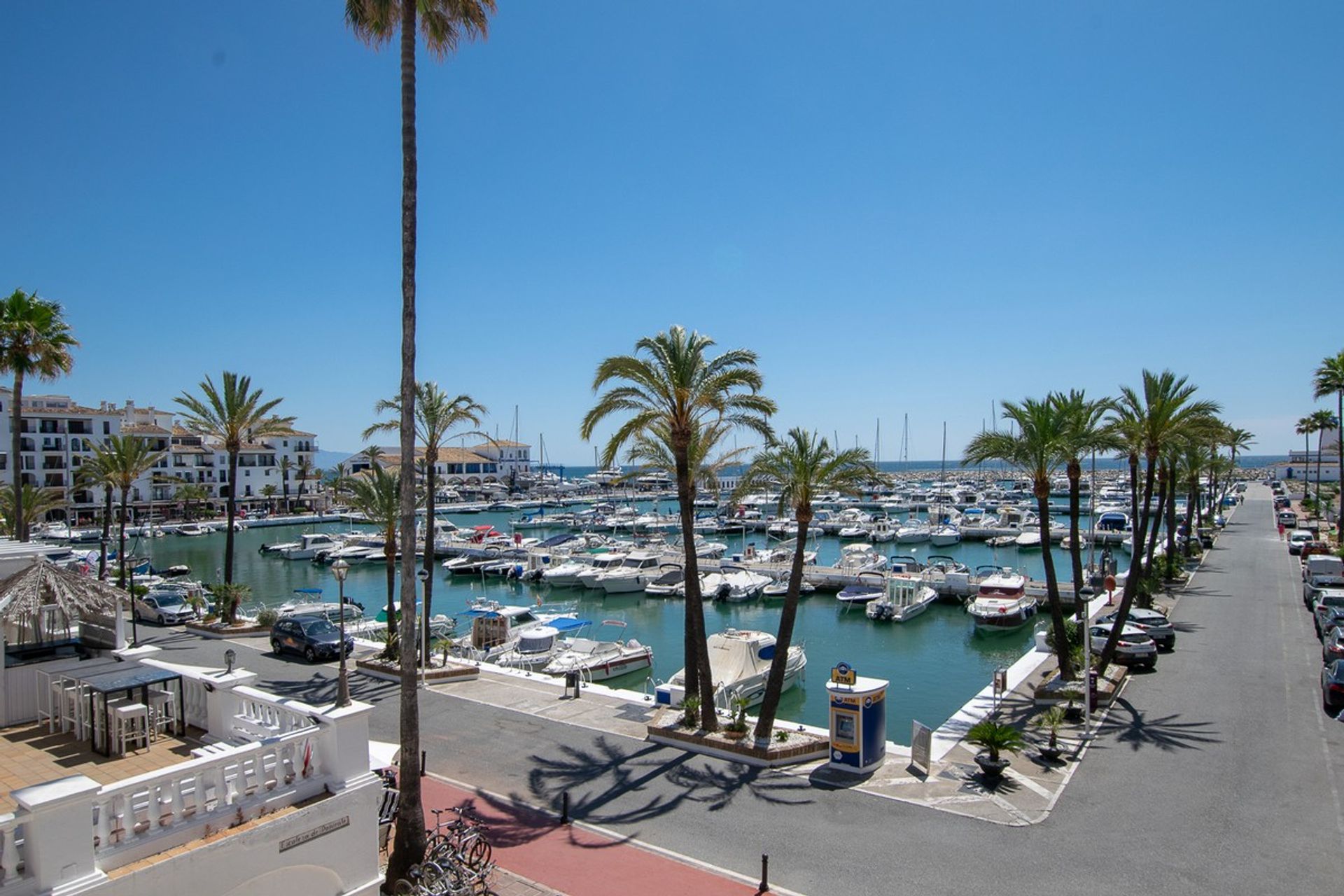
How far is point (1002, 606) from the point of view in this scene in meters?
42.2

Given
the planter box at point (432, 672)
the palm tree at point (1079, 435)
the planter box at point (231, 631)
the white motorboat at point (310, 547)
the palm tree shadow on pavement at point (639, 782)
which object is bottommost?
the white motorboat at point (310, 547)

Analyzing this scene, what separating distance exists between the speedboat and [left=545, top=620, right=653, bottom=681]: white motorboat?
17280mm

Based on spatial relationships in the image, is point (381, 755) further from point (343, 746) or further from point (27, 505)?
point (27, 505)

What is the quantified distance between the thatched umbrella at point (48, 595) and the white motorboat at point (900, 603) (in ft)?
131

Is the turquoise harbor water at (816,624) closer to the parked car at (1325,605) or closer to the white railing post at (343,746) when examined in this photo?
the parked car at (1325,605)

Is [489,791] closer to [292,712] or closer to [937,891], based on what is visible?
[292,712]

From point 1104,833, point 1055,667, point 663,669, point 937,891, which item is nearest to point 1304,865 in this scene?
point 1104,833

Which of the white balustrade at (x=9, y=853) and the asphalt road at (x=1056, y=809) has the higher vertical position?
the white balustrade at (x=9, y=853)

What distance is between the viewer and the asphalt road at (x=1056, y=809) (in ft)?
39.6

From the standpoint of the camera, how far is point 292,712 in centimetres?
1032

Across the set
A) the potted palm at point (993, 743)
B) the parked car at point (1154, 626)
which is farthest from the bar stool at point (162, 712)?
the parked car at point (1154, 626)

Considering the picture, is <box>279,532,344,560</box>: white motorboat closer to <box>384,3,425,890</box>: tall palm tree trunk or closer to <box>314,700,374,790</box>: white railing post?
<box>384,3,425,890</box>: tall palm tree trunk

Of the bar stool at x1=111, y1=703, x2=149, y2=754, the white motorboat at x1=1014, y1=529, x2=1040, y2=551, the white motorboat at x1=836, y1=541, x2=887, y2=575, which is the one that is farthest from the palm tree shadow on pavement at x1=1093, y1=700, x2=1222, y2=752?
the white motorboat at x1=1014, y1=529, x2=1040, y2=551

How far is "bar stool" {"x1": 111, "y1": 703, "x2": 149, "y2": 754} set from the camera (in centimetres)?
1011
